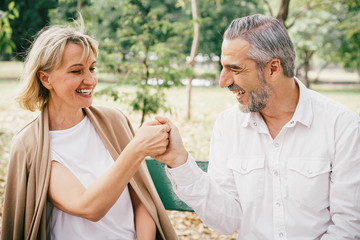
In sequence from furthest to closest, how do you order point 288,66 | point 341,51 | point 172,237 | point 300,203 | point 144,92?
point 341,51, point 144,92, point 172,237, point 288,66, point 300,203

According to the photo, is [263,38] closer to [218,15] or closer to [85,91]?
[85,91]

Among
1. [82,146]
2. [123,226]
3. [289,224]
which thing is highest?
[82,146]

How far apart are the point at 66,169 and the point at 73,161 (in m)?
0.09

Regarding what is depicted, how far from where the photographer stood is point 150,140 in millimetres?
2018

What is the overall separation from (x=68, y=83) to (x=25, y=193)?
773mm

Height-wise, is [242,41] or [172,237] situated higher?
[242,41]

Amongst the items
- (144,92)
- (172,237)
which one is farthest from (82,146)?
(144,92)

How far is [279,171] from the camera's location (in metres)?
2.15

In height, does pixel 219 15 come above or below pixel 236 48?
above

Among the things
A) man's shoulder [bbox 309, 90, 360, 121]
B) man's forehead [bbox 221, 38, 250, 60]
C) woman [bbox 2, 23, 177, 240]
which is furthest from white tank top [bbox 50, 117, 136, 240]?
man's shoulder [bbox 309, 90, 360, 121]

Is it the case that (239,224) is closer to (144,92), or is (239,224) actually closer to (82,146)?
(82,146)

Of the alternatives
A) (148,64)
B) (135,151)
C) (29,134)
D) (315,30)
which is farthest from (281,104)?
(315,30)

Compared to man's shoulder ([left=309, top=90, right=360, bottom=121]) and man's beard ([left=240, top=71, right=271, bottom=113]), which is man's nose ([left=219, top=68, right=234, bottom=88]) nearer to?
man's beard ([left=240, top=71, right=271, bottom=113])

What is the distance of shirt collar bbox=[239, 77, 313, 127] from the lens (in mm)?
2141
